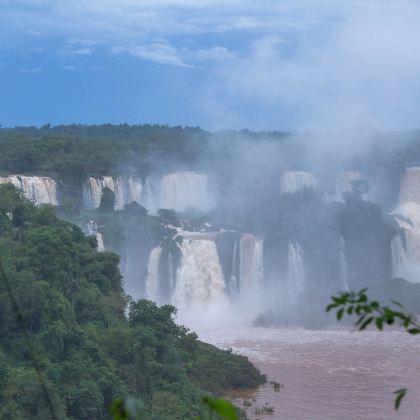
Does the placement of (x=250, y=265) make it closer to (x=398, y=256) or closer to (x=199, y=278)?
(x=199, y=278)

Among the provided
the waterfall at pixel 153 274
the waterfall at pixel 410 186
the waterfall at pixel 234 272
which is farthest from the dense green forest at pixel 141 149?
the waterfall at pixel 234 272

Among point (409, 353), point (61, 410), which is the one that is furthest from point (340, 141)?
point (61, 410)

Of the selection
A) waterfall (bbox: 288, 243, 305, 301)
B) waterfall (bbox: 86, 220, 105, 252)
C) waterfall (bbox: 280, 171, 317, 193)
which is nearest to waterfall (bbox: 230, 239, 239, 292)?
waterfall (bbox: 288, 243, 305, 301)

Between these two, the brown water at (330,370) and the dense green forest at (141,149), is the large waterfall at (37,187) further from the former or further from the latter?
the brown water at (330,370)

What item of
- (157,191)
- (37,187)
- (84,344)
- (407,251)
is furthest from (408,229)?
(84,344)

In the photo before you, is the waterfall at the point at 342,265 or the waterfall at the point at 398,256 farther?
the waterfall at the point at 398,256
